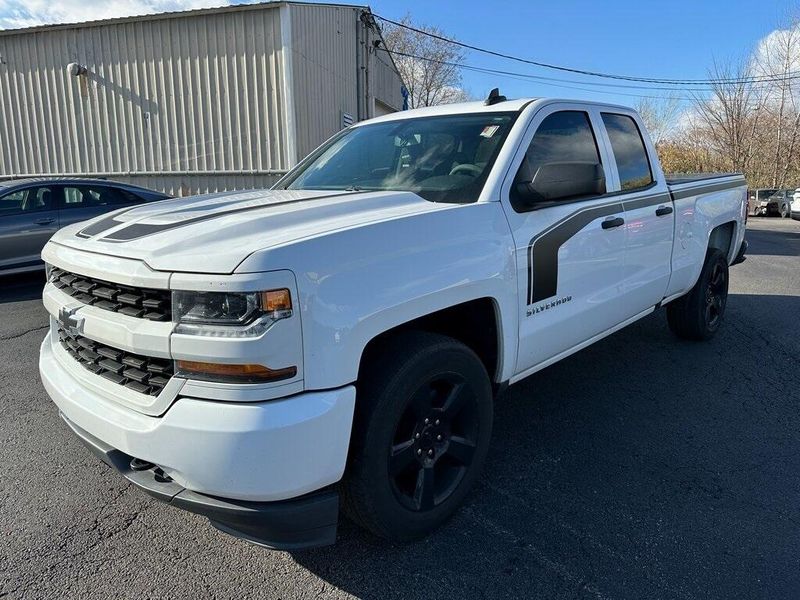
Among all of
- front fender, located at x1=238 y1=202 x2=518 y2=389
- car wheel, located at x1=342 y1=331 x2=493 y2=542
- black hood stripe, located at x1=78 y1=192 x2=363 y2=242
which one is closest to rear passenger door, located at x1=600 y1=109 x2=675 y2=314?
front fender, located at x1=238 y1=202 x2=518 y2=389

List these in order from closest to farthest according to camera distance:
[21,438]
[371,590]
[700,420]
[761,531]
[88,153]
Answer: [371,590] → [761,531] → [21,438] → [700,420] → [88,153]

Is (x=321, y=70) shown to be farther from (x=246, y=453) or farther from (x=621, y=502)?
(x=246, y=453)

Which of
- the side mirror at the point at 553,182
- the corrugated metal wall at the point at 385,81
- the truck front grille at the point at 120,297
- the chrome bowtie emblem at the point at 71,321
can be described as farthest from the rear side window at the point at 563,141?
the corrugated metal wall at the point at 385,81

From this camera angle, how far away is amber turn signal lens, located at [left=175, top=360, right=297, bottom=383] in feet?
6.32

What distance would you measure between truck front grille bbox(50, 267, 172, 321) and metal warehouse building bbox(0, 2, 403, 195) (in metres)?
10.7

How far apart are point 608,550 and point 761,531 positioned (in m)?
0.78

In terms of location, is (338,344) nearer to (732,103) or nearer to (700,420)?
(700,420)

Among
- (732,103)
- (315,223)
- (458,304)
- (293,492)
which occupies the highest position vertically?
(732,103)

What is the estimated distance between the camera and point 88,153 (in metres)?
14.4

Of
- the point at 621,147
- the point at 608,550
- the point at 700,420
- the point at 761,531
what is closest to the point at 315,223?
the point at 608,550

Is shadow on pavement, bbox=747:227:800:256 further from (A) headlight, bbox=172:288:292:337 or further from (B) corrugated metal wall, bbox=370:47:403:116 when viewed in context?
(A) headlight, bbox=172:288:292:337

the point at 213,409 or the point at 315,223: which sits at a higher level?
the point at 315,223

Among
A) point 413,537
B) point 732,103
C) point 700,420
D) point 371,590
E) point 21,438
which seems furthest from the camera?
point 732,103

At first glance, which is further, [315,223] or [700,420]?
[700,420]
